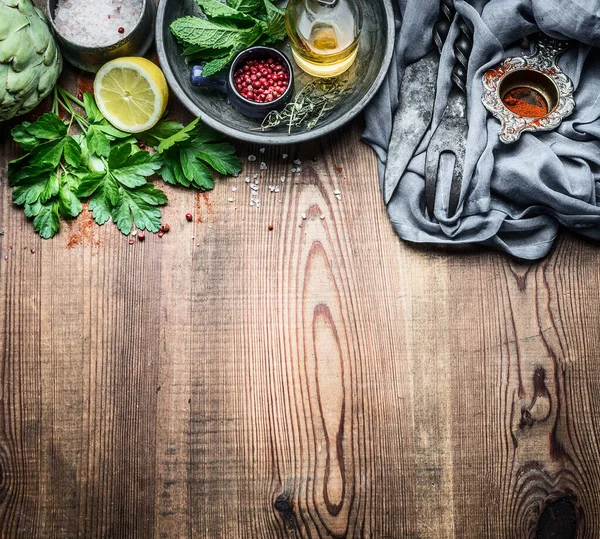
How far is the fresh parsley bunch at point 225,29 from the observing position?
138 cm

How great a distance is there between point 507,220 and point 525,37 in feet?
1.40

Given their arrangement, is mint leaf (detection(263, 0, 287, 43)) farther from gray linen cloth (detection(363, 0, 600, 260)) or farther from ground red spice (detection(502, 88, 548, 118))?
ground red spice (detection(502, 88, 548, 118))

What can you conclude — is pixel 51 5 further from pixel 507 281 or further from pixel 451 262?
pixel 507 281

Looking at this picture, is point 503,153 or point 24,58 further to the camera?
point 503,153

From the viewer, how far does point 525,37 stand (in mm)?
1442

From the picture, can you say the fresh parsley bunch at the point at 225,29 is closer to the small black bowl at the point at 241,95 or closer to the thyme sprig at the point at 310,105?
the small black bowl at the point at 241,95

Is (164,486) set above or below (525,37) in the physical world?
below

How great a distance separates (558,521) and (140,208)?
3.97 feet

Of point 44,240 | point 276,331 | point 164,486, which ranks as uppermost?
point 44,240

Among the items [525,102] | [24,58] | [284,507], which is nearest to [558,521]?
[284,507]

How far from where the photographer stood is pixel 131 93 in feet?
4.61

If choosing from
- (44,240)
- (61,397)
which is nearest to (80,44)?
(44,240)

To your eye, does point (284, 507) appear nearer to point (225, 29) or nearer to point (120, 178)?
point (120, 178)

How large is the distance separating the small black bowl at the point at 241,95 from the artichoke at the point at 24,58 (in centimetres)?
32
